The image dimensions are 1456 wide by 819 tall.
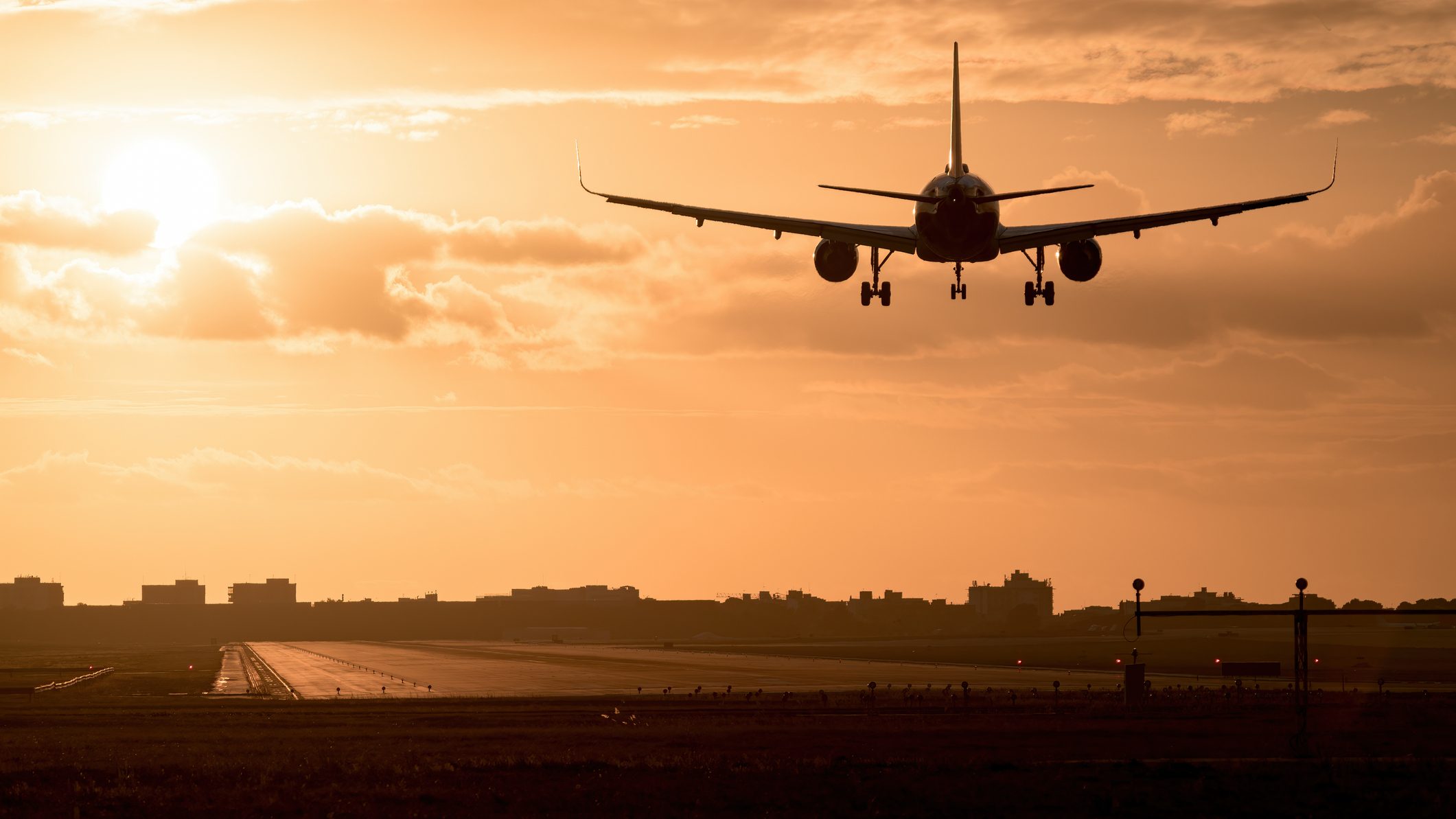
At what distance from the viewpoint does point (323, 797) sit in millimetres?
49906

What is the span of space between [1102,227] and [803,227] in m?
11.8

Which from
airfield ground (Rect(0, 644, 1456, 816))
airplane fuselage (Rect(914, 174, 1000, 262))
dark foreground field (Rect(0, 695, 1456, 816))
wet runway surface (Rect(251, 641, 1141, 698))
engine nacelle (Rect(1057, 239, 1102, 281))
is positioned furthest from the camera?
wet runway surface (Rect(251, 641, 1141, 698))

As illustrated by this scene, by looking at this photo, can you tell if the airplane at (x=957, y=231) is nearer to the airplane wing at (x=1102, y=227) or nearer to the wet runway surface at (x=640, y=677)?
the airplane wing at (x=1102, y=227)

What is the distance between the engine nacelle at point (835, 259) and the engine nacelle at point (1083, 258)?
8548 mm

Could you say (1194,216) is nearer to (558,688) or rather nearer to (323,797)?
(323,797)

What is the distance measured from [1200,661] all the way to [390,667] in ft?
316

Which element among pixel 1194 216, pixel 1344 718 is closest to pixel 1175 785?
pixel 1194 216

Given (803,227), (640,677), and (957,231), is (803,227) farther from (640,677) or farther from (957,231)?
(640,677)

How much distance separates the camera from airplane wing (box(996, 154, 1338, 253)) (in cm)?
5891

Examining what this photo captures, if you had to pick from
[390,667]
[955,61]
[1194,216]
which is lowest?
[390,667]

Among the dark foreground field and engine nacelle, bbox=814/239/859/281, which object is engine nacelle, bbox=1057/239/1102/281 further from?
the dark foreground field

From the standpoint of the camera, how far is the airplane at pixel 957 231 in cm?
5681

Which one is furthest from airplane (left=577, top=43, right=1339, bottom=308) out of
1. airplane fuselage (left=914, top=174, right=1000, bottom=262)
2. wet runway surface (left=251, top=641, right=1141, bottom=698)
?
wet runway surface (left=251, top=641, right=1141, bottom=698)

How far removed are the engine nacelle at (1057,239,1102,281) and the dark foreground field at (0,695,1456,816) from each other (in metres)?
18.9
